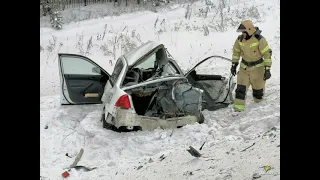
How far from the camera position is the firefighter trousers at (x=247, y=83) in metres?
7.19

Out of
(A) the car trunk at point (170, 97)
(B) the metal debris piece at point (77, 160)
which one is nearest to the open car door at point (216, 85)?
(A) the car trunk at point (170, 97)

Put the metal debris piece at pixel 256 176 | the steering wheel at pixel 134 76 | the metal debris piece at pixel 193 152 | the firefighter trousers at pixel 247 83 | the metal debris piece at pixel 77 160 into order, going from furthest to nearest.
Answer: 1. the firefighter trousers at pixel 247 83
2. the steering wheel at pixel 134 76
3. the metal debris piece at pixel 77 160
4. the metal debris piece at pixel 193 152
5. the metal debris piece at pixel 256 176

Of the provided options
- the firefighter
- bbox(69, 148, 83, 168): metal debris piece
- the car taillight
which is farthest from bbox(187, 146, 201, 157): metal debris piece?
the firefighter

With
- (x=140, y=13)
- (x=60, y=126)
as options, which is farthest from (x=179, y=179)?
(x=140, y=13)

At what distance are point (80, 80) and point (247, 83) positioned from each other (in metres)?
3.31

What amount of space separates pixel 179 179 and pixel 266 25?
1058cm

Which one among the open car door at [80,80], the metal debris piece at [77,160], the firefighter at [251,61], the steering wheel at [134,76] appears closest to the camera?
the metal debris piece at [77,160]

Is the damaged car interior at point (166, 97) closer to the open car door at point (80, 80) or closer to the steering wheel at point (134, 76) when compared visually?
the steering wheel at point (134, 76)

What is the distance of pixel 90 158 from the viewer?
5848 millimetres

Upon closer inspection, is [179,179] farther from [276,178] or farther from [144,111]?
[144,111]

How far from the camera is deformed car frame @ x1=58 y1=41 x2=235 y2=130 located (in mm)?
6265

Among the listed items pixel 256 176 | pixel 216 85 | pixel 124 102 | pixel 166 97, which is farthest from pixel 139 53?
pixel 256 176

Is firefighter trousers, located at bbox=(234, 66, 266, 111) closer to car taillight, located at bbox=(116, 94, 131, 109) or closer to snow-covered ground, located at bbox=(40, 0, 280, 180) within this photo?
snow-covered ground, located at bbox=(40, 0, 280, 180)

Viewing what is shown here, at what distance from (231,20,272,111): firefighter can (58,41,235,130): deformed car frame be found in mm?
393
